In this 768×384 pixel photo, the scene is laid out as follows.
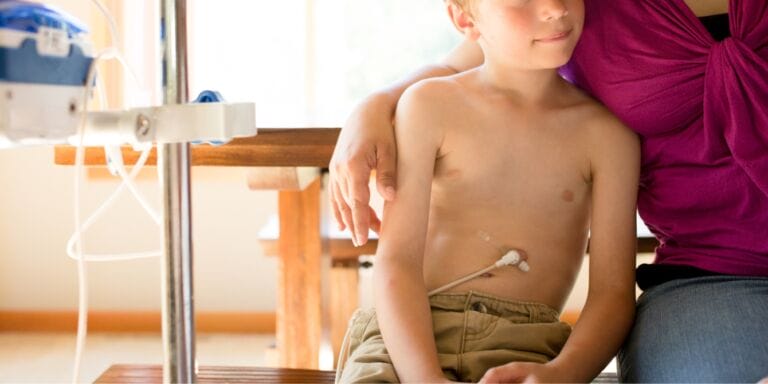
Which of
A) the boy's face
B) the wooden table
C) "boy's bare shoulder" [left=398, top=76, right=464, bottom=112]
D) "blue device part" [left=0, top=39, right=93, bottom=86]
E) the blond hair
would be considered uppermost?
the blond hair

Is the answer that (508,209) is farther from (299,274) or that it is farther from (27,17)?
(299,274)

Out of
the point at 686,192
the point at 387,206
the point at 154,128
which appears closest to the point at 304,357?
the point at 387,206

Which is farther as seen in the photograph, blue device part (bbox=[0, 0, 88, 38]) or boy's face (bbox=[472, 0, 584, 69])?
boy's face (bbox=[472, 0, 584, 69])

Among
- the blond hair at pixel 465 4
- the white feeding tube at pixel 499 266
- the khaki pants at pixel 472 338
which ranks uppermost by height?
the blond hair at pixel 465 4

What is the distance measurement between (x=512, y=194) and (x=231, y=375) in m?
0.47

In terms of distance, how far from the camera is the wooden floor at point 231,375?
1.46 m

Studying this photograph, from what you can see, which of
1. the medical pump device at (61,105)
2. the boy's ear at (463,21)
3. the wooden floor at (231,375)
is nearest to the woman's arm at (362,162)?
the boy's ear at (463,21)

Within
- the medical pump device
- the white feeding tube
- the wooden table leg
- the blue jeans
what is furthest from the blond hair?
the wooden table leg

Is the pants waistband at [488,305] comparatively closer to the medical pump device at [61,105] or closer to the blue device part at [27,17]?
the medical pump device at [61,105]

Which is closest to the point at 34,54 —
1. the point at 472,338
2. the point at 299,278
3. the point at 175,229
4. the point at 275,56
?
the point at 175,229

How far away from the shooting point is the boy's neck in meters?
1.43

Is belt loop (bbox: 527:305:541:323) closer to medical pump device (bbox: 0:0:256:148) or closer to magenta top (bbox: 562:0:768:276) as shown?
magenta top (bbox: 562:0:768:276)

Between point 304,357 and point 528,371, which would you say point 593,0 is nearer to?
A: point 528,371

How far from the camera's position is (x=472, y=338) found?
1.29m
